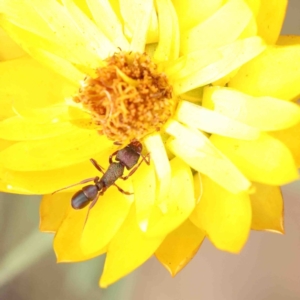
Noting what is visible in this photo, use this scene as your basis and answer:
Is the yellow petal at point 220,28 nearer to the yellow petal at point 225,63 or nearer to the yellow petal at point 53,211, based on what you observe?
the yellow petal at point 225,63

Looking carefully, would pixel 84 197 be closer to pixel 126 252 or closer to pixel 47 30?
pixel 126 252

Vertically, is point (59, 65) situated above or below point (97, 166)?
above

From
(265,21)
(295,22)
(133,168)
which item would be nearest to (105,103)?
(133,168)

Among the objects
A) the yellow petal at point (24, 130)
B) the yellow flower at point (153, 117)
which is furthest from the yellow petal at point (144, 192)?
the yellow petal at point (24, 130)

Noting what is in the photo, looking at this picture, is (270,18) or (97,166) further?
(97,166)

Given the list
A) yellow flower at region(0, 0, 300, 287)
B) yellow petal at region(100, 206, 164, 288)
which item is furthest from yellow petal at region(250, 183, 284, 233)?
yellow petal at region(100, 206, 164, 288)

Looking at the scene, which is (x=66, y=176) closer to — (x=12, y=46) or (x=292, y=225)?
(x=12, y=46)

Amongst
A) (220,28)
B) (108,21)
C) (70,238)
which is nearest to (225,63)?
(220,28)

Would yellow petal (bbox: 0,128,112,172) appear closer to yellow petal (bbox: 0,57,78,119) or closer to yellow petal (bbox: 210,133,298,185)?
yellow petal (bbox: 0,57,78,119)
